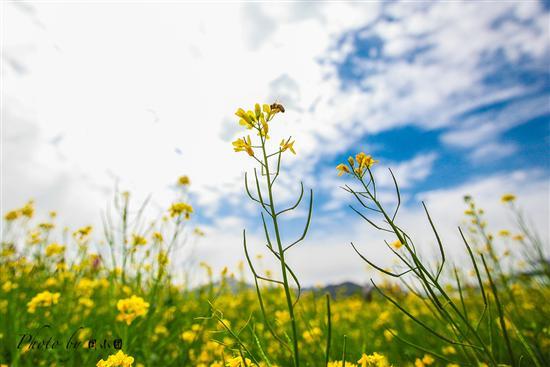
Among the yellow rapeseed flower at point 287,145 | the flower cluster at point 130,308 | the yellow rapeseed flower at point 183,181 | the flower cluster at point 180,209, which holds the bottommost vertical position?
the flower cluster at point 130,308

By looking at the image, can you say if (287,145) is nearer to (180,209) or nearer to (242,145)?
(242,145)

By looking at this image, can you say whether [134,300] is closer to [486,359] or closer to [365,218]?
[365,218]

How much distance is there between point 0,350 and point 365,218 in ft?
10.4

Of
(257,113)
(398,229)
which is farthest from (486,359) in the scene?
(257,113)

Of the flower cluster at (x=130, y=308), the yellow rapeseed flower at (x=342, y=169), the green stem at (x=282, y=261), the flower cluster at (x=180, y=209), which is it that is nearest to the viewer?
the green stem at (x=282, y=261)

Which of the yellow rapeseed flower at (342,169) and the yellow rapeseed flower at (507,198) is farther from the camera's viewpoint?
the yellow rapeseed flower at (507,198)

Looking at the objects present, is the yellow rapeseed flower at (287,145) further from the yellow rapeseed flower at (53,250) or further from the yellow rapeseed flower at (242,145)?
the yellow rapeseed flower at (53,250)

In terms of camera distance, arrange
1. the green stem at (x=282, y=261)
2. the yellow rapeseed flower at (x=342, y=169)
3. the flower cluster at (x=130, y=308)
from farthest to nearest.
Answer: the flower cluster at (x=130, y=308) → the yellow rapeseed flower at (x=342, y=169) → the green stem at (x=282, y=261)

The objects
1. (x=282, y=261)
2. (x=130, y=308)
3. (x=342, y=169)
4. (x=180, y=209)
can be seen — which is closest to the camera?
(x=282, y=261)

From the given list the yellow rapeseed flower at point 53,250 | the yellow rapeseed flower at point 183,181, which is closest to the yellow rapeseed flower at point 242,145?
the yellow rapeseed flower at point 183,181

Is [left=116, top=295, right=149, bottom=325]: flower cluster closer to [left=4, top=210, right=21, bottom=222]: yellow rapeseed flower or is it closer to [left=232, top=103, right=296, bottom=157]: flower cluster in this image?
[left=232, top=103, right=296, bottom=157]: flower cluster

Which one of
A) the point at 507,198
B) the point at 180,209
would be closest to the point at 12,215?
the point at 180,209

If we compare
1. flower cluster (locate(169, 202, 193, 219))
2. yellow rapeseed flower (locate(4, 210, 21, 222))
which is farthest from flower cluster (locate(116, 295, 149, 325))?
yellow rapeseed flower (locate(4, 210, 21, 222))

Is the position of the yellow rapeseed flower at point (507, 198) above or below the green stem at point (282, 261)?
above
